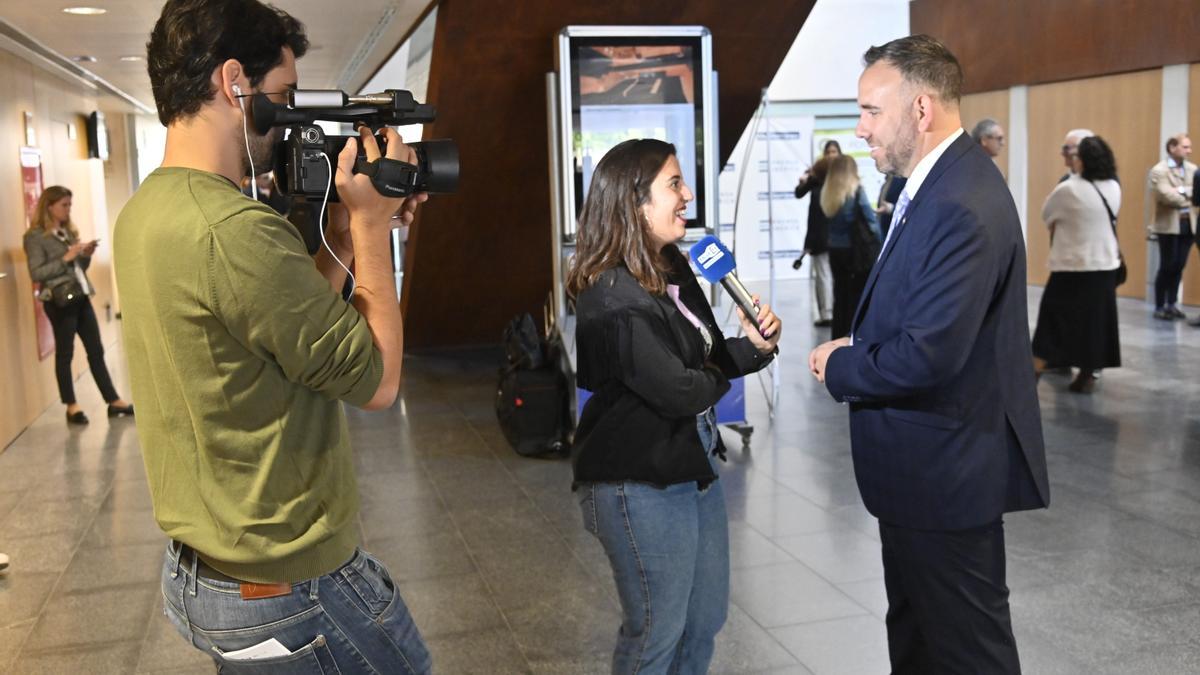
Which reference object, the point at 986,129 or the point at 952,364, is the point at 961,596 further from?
the point at 986,129

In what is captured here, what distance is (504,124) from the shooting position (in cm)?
710

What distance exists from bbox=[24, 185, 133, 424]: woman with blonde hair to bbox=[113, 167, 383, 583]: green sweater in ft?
21.2

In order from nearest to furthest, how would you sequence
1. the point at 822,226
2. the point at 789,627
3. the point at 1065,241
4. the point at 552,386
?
the point at 789,627 < the point at 552,386 < the point at 1065,241 < the point at 822,226

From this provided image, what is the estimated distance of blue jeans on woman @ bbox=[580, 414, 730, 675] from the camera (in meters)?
2.37

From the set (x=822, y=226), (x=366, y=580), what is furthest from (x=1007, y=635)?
(x=822, y=226)

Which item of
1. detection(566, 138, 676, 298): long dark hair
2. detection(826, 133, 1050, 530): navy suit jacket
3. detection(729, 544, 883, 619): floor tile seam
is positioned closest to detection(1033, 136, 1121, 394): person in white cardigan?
detection(729, 544, 883, 619): floor tile seam

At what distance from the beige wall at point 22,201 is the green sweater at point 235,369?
6.21 meters

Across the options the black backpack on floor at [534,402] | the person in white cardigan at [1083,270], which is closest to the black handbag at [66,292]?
the black backpack on floor at [534,402]

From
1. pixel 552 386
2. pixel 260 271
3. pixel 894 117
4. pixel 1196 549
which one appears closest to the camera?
pixel 260 271

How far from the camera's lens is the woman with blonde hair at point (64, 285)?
720cm

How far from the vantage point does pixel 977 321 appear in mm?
2158

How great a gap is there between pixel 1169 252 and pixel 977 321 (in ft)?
31.7

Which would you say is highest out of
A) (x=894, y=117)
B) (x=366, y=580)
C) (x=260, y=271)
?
(x=894, y=117)

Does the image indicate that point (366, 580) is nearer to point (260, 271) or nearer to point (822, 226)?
point (260, 271)
